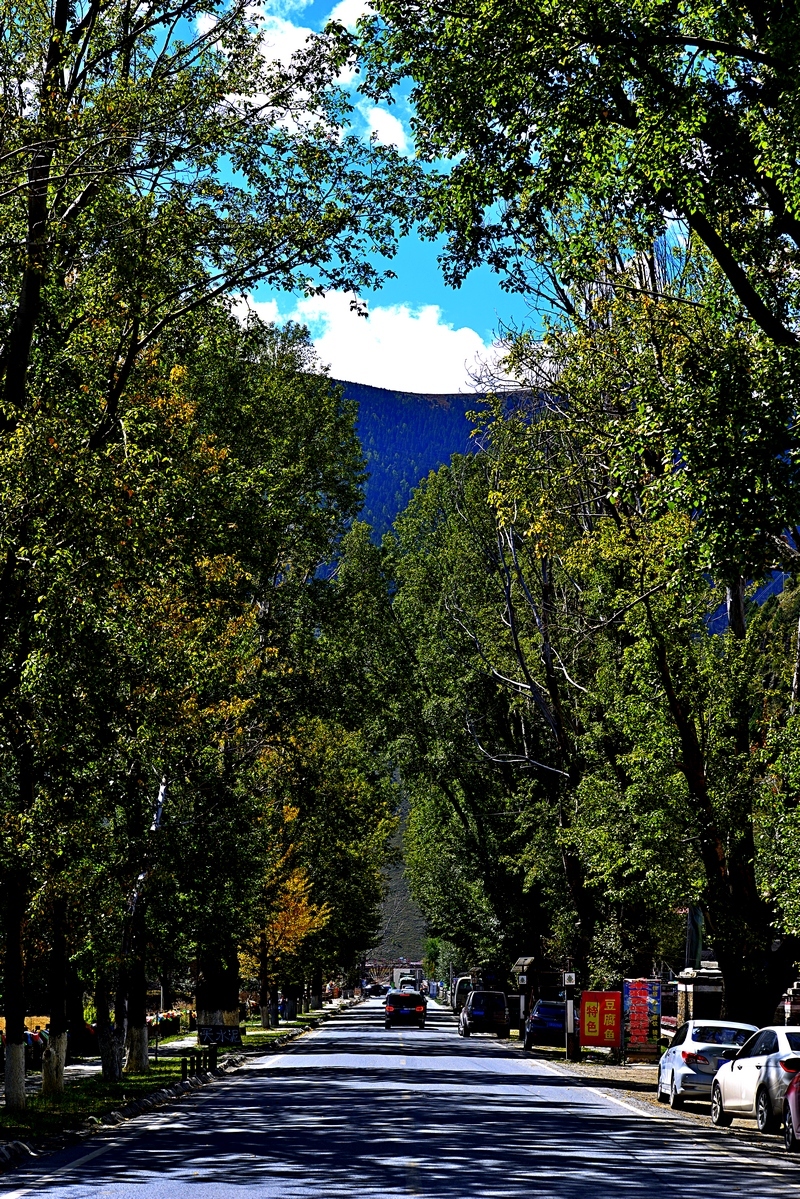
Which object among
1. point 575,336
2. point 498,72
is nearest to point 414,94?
point 498,72

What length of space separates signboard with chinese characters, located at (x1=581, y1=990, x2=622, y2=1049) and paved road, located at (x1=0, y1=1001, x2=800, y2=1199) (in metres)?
8.01

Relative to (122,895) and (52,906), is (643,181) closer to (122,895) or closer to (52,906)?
(52,906)

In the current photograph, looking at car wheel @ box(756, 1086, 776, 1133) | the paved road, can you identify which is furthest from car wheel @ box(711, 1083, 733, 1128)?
car wheel @ box(756, 1086, 776, 1133)

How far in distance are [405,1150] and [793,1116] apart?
492cm

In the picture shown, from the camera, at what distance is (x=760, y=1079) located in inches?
826

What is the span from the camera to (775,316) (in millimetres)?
17266

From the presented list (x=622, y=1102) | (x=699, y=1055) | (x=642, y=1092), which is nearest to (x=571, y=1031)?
(x=642, y=1092)

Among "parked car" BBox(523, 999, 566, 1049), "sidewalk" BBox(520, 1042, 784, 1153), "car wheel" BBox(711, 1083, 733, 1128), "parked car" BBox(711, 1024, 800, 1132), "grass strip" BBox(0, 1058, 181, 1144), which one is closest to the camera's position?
"grass strip" BBox(0, 1058, 181, 1144)

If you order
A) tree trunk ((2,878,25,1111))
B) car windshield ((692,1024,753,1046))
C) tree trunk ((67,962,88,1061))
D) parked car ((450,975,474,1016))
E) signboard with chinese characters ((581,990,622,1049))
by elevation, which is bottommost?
parked car ((450,975,474,1016))

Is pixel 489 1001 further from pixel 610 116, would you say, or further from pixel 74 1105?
pixel 610 116

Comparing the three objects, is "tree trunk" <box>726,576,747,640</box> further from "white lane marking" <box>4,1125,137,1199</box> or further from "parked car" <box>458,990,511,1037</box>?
"parked car" <box>458,990,511,1037</box>

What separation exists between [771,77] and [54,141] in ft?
24.5

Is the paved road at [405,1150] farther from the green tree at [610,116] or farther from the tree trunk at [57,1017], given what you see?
the green tree at [610,116]

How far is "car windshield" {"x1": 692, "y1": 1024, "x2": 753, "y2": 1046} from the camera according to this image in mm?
25453
